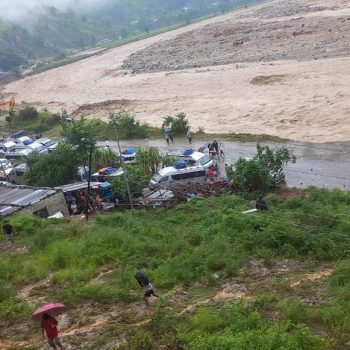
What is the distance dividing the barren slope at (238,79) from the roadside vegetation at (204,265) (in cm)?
1626

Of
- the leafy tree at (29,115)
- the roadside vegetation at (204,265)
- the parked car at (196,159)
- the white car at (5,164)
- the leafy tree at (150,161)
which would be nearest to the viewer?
the roadside vegetation at (204,265)

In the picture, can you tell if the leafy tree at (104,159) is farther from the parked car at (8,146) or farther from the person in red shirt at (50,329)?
the person in red shirt at (50,329)

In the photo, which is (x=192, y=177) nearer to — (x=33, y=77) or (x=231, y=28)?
(x=231, y=28)

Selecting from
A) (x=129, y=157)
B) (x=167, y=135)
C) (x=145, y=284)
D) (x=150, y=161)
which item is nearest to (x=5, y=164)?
(x=129, y=157)

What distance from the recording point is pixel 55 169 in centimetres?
2805

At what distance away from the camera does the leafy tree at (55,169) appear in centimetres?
2791

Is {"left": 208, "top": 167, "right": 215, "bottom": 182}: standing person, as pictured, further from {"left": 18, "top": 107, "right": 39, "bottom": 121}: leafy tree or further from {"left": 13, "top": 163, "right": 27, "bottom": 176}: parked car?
{"left": 18, "top": 107, "right": 39, "bottom": 121}: leafy tree

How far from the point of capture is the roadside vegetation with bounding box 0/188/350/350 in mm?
10477

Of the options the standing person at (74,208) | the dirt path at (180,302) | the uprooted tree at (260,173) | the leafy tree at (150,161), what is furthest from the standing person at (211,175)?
the dirt path at (180,302)

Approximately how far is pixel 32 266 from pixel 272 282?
6.95m

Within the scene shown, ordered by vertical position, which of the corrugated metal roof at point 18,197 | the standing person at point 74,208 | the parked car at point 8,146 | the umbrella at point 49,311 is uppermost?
the umbrella at point 49,311

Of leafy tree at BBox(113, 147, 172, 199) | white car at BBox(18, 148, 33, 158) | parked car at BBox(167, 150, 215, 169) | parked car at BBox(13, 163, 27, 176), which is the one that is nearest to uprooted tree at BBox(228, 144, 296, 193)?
parked car at BBox(167, 150, 215, 169)

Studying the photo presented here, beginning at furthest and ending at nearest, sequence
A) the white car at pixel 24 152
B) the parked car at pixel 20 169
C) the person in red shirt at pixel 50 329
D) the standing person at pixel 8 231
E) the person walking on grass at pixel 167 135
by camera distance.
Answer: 1. the person walking on grass at pixel 167 135
2. the white car at pixel 24 152
3. the parked car at pixel 20 169
4. the standing person at pixel 8 231
5. the person in red shirt at pixel 50 329

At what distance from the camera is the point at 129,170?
2708 cm
